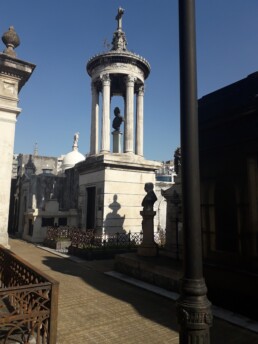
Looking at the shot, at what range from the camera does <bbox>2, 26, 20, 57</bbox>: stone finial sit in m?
8.25

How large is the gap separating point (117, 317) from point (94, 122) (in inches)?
601

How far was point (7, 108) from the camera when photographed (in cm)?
809

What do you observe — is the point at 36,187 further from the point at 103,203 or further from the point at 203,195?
the point at 203,195

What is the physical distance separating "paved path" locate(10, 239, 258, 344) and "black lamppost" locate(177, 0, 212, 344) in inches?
121

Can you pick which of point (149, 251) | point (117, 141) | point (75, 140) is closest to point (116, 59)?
point (117, 141)

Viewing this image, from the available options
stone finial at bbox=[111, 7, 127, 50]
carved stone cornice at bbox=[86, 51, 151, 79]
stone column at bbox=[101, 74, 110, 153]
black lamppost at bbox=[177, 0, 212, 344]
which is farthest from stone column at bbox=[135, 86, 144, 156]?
black lamppost at bbox=[177, 0, 212, 344]

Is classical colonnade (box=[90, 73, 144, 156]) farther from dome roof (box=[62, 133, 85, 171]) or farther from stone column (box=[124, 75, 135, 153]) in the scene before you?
dome roof (box=[62, 133, 85, 171])

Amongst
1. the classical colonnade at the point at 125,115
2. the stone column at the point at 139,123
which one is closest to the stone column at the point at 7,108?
the classical colonnade at the point at 125,115

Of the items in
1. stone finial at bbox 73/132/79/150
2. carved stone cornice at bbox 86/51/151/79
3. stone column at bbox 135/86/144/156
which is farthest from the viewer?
stone finial at bbox 73/132/79/150

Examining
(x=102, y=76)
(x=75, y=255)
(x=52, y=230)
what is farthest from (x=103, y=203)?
(x=102, y=76)

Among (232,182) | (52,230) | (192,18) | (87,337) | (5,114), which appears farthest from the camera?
(52,230)

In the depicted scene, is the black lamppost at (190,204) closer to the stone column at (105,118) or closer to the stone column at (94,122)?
the stone column at (105,118)

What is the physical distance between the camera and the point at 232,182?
7.54 m

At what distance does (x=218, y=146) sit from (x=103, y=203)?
993 centimetres
